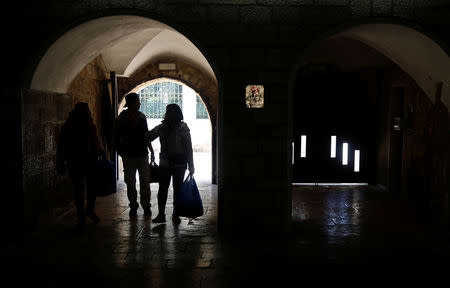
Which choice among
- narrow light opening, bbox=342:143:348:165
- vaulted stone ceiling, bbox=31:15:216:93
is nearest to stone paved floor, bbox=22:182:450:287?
vaulted stone ceiling, bbox=31:15:216:93

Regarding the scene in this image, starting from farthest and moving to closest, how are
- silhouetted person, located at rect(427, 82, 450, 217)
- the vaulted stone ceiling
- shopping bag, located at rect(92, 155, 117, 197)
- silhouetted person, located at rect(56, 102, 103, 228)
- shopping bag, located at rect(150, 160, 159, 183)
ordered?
silhouetted person, located at rect(427, 82, 450, 217) < shopping bag, located at rect(150, 160, 159, 183) < shopping bag, located at rect(92, 155, 117, 197) < the vaulted stone ceiling < silhouetted person, located at rect(56, 102, 103, 228)

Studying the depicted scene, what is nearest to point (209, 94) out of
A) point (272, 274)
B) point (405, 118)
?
point (405, 118)

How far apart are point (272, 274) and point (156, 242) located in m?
1.56

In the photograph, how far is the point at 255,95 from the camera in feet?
18.3

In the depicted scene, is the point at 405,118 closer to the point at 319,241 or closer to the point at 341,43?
the point at 341,43

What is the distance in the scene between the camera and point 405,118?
8258mm

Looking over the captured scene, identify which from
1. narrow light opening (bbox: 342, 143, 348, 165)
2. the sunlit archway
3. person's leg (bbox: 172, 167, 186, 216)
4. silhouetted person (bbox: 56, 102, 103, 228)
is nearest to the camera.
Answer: silhouetted person (bbox: 56, 102, 103, 228)

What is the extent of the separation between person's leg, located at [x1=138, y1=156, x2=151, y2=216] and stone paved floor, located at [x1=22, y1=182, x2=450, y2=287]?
20 cm

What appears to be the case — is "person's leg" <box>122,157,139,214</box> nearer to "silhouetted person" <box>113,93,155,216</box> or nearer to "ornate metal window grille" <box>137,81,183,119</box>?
"silhouetted person" <box>113,93,155,216</box>

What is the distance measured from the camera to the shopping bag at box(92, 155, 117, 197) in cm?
591

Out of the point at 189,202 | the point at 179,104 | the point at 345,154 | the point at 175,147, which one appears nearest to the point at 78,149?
the point at 175,147

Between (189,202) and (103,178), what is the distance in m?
1.16

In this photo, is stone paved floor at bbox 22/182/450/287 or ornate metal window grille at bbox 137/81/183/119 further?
ornate metal window grille at bbox 137/81/183/119

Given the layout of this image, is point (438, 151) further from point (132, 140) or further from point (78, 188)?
point (78, 188)
